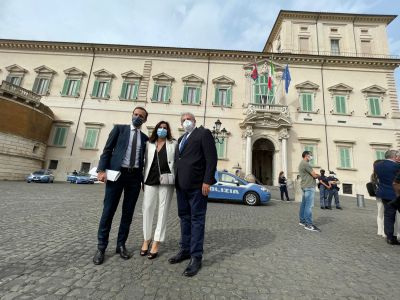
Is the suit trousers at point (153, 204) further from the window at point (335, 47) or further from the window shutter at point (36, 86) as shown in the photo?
the window at point (335, 47)

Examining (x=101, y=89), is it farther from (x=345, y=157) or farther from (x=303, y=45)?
(x=345, y=157)

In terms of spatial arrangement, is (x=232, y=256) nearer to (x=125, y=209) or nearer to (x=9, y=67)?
(x=125, y=209)

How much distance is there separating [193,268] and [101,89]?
23.4m

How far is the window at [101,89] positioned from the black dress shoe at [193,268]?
22.2 m

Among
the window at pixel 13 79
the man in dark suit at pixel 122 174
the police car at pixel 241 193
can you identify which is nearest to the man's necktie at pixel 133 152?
the man in dark suit at pixel 122 174

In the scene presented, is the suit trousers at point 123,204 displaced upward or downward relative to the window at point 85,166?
downward

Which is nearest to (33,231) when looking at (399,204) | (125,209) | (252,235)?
(125,209)

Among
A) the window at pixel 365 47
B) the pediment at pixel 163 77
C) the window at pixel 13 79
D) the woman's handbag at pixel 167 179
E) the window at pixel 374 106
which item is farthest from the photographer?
the window at pixel 365 47

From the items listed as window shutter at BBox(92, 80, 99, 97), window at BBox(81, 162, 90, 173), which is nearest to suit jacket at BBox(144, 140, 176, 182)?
window at BBox(81, 162, 90, 173)

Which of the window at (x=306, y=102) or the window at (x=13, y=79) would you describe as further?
the window at (x=13, y=79)

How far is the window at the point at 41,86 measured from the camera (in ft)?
72.3

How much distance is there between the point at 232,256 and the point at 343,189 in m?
20.0

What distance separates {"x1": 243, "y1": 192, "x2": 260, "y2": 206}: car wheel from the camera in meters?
9.81

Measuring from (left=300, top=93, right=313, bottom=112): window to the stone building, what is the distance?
99 mm
